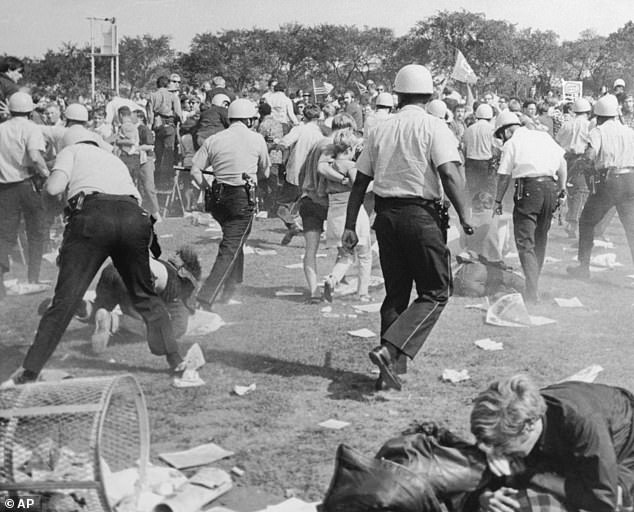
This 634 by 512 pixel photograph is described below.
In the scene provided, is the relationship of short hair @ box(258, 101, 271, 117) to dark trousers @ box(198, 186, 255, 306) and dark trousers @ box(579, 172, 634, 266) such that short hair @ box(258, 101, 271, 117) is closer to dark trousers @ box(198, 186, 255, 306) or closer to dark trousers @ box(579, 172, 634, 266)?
dark trousers @ box(579, 172, 634, 266)

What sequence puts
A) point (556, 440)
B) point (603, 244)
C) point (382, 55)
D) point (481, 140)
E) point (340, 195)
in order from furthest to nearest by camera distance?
1. point (382, 55)
2. point (481, 140)
3. point (603, 244)
4. point (340, 195)
5. point (556, 440)

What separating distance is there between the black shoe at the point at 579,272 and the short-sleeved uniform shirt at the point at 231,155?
147 inches

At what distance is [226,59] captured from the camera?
34.0 meters

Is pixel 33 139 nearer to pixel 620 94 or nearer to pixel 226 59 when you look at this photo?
pixel 620 94

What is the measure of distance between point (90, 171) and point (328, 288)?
3279 mm

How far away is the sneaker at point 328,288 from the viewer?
838 cm

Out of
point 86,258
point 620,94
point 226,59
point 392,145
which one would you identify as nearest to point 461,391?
point 392,145

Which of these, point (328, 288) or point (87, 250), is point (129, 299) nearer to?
point (87, 250)

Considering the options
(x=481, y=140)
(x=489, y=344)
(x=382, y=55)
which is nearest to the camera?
(x=489, y=344)

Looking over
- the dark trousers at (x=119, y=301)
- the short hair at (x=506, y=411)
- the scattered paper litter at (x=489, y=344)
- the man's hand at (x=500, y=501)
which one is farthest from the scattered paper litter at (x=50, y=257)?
the short hair at (x=506, y=411)

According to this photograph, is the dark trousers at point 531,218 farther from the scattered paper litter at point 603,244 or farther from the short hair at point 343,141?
the scattered paper litter at point 603,244

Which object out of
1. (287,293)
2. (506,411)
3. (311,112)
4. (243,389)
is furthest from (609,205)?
(506,411)

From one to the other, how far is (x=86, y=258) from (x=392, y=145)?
6.57 ft

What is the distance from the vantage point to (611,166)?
29.8ft
